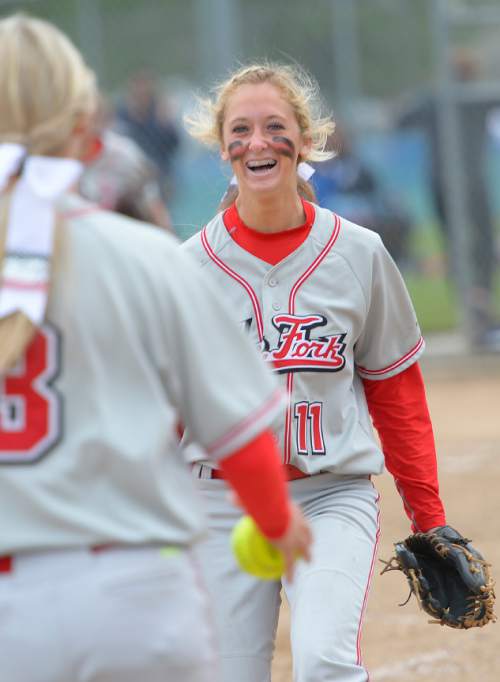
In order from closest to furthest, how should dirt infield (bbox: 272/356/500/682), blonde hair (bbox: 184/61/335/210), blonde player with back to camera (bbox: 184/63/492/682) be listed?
blonde player with back to camera (bbox: 184/63/492/682), blonde hair (bbox: 184/61/335/210), dirt infield (bbox: 272/356/500/682)

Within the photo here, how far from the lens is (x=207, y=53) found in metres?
12.1

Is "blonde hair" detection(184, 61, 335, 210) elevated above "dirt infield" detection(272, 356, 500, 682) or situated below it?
above

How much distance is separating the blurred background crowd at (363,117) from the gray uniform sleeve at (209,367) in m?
6.48

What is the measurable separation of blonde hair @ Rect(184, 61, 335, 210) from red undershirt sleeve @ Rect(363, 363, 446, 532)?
67 cm

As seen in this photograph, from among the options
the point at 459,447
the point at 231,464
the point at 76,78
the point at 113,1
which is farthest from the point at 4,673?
the point at 113,1

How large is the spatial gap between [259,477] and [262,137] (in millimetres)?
1650

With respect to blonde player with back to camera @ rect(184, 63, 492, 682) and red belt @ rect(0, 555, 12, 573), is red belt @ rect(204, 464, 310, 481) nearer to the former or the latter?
blonde player with back to camera @ rect(184, 63, 492, 682)

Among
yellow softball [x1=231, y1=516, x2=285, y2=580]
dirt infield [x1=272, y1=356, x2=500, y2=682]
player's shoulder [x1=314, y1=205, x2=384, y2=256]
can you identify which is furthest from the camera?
dirt infield [x1=272, y1=356, x2=500, y2=682]

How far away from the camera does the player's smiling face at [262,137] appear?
12.4 feet

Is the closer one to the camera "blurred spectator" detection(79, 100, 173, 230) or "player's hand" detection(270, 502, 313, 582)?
"player's hand" detection(270, 502, 313, 582)

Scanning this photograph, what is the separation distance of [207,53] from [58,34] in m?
9.96

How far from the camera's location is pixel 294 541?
2.44 m

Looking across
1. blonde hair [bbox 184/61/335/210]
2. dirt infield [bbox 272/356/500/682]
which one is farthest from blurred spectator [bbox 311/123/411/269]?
blonde hair [bbox 184/61/335/210]

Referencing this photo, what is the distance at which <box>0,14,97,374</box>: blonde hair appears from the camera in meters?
2.22
